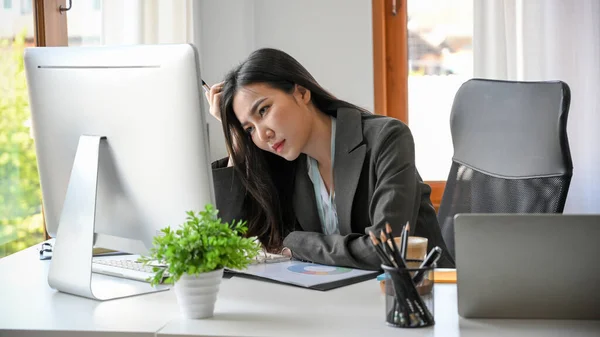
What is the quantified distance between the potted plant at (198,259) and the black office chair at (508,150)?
1019 millimetres

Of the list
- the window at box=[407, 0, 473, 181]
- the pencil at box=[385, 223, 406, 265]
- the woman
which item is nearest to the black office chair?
the woman

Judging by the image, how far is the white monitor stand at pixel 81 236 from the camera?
58.2 inches

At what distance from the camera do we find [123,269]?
1.68 m

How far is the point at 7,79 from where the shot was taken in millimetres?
2404

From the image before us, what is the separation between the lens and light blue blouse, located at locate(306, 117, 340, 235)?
1997mm

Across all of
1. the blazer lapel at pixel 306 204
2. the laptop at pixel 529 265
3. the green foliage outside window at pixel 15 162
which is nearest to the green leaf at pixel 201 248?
the laptop at pixel 529 265

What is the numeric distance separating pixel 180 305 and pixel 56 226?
505 millimetres

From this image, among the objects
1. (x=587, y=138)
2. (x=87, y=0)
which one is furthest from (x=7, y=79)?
(x=587, y=138)

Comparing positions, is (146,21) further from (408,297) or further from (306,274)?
(408,297)

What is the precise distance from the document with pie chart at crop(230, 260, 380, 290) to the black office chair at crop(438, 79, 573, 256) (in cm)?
60

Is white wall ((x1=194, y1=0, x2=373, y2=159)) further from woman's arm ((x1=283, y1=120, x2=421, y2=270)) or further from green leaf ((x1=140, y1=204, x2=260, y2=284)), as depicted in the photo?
green leaf ((x1=140, y1=204, x2=260, y2=284))

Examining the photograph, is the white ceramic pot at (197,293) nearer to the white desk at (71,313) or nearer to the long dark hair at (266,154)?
the white desk at (71,313)

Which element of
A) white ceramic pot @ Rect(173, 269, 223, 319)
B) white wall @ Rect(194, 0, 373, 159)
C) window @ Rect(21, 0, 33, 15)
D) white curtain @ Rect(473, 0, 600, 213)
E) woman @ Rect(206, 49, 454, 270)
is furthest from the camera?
white wall @ Rect(194, 0, 373, 159)

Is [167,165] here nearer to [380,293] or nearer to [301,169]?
[380,293]
